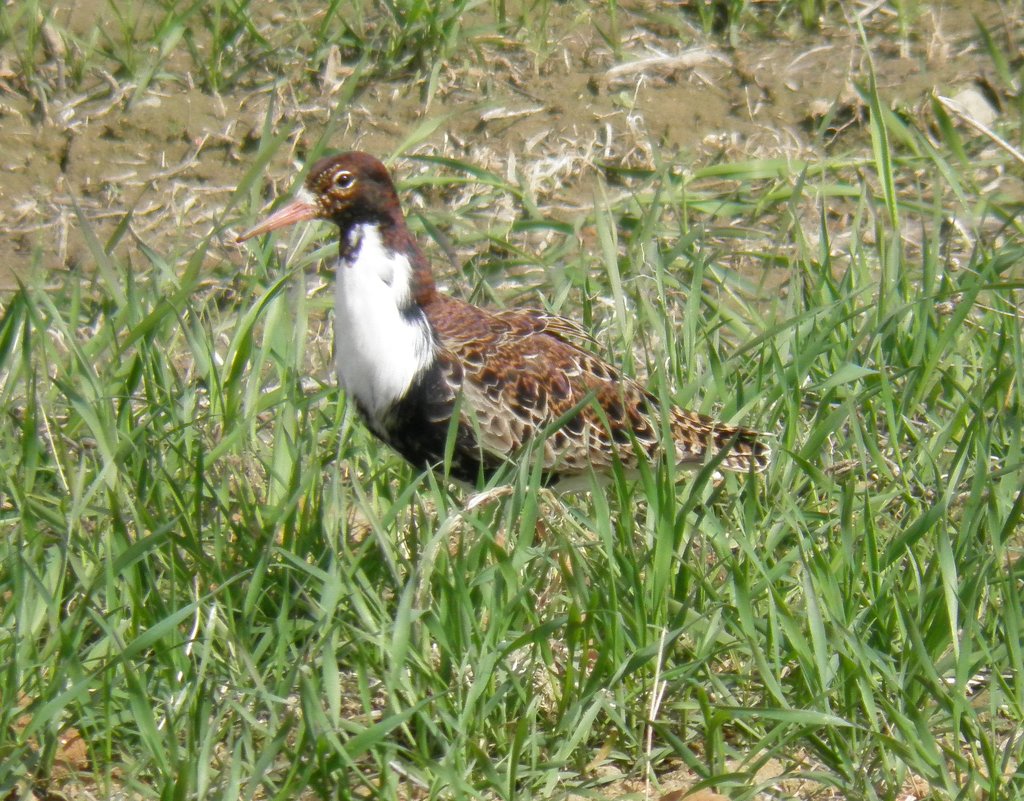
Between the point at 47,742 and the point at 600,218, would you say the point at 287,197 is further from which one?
the point at 47,742

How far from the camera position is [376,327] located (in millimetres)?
4836

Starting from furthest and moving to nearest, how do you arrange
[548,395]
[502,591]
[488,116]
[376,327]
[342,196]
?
[488,116], [548,395], [342,196], [376,327], [502,591]

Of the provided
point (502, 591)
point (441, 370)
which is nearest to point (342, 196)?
point (441, 370)

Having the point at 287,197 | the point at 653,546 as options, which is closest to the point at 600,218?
the point at 287,197

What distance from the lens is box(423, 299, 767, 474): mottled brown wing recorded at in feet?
16.2

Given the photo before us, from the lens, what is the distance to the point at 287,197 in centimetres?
520

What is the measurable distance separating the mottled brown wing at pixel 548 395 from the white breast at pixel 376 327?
126 millimetres

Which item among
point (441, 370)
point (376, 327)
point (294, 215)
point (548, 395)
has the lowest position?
point (548, 395)

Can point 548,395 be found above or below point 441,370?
below

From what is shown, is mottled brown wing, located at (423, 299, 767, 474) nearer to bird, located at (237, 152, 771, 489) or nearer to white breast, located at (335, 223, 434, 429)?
bird, located at (237, 152, 771, 489)

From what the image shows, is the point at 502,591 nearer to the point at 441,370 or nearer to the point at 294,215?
the point at 441,370

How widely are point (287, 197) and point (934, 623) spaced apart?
2.48 m

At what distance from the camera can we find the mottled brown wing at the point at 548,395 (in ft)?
16.2

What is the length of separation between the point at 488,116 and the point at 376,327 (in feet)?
8.17
